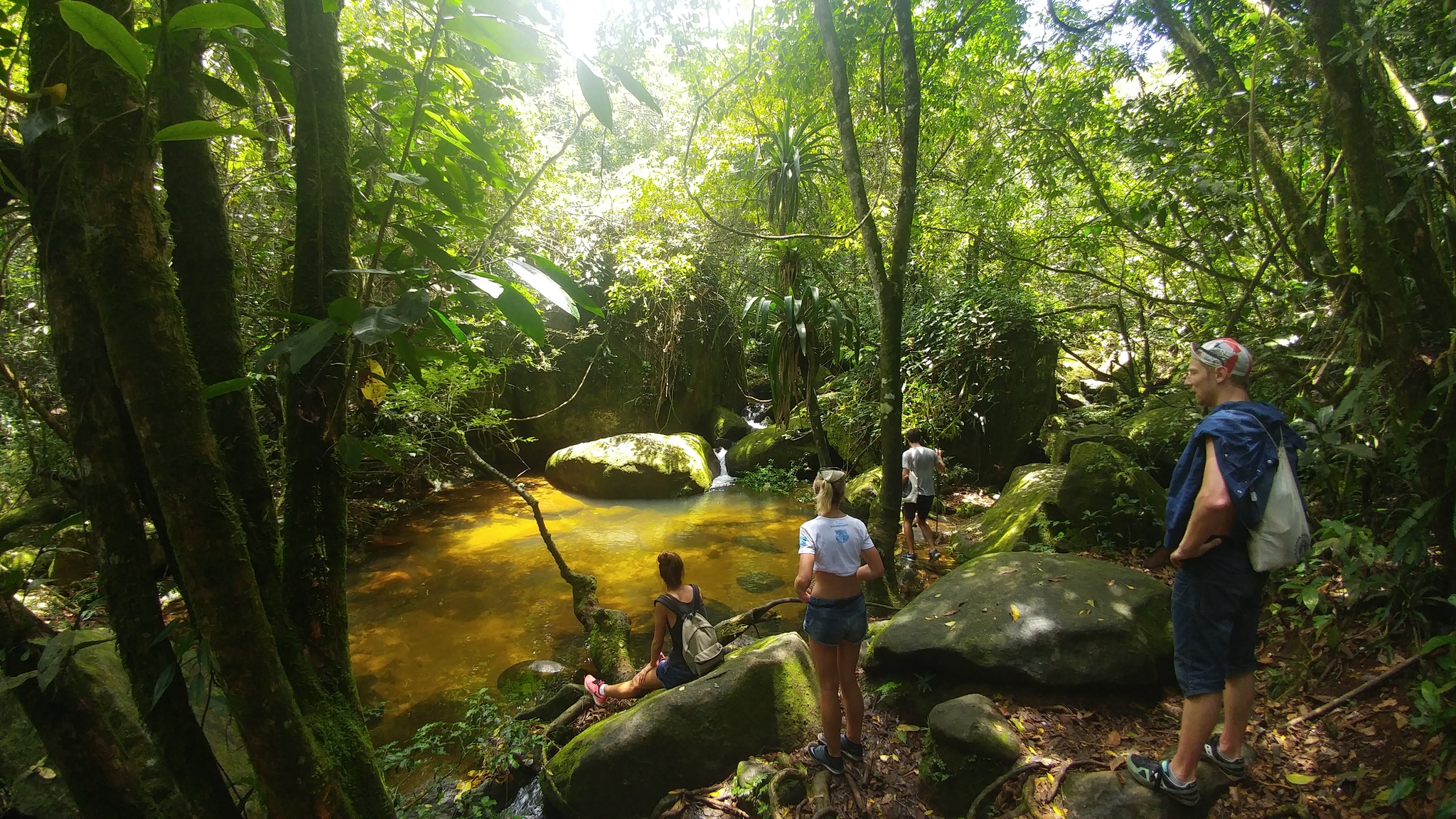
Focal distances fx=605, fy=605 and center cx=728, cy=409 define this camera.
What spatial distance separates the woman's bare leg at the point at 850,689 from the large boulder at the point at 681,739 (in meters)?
0.36

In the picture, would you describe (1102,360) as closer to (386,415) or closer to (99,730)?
(386,415)

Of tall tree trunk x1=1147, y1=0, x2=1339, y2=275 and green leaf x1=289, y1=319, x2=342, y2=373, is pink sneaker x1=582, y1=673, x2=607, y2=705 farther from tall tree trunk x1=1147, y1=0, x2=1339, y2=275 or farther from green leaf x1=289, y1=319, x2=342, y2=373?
tall tree trunk x1=1147, y1=0, x2=1339, y2=275

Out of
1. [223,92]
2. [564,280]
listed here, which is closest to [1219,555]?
[564,280]

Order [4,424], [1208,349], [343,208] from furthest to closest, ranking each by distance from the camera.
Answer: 1. [4,424]
2. [1208,349]
3. [343,208]

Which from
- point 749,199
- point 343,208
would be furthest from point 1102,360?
point 343,208

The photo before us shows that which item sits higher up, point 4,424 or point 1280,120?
point 1280,120

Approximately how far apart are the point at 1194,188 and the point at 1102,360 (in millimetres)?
7795

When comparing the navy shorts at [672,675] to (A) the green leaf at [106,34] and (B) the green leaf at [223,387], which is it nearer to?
(B) the green leaf at [223,387]

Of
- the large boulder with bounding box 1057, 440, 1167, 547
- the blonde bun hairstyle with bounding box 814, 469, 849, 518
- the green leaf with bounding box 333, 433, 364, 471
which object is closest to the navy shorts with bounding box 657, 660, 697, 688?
the blonde bun hairstyle with bounding box 814, 469, 849, 518

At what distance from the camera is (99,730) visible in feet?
4.75

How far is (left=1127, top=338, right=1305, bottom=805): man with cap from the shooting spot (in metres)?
1.97

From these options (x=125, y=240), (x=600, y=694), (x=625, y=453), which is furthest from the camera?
(x=625, y=453)

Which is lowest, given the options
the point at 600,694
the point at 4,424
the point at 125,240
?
the point at 600,694

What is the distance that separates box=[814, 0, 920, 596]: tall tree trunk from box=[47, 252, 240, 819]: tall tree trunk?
12.0ft
